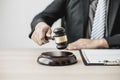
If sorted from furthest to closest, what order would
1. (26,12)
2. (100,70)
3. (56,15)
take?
(26,12), (56,15), (100,70)

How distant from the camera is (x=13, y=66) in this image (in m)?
1.15

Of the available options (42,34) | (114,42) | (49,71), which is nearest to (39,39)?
(42,34)

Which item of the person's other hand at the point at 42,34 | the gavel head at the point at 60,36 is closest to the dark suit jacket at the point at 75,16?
the person's other hand at the point at 42,34

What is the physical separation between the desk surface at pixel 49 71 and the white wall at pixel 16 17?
75.5 inches

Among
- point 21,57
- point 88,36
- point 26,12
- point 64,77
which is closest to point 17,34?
point 26,12

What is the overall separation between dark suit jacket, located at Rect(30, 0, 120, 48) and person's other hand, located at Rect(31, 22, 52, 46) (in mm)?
147

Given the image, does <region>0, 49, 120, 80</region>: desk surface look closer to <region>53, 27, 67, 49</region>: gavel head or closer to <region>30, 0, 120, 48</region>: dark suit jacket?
<region>53, 27, 67, 49</region>: gavel head

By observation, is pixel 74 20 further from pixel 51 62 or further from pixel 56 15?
pixel 51 62

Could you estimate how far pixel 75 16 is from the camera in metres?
1.96

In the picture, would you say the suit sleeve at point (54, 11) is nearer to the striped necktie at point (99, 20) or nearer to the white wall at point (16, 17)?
the striped necktie at point (99, 20)

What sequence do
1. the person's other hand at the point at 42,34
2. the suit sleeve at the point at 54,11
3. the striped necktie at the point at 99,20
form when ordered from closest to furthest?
the person's other hand at the point at 42,34 → the striped necktie at the point at 99,20 → the suit sleeve at the point at 54,11

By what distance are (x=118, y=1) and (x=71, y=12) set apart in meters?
0.33

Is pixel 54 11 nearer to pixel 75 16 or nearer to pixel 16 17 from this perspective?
pixel 75 16

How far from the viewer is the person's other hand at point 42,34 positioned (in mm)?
1559
